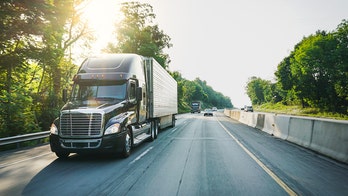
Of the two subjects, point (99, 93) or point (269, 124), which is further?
point (269, 124)

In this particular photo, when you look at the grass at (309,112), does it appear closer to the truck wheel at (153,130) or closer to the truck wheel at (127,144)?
the truck wheel at (153,130)

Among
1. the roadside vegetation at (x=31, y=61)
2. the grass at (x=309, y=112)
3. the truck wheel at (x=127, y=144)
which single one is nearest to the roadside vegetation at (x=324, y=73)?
the grass at (x=309, y=112)

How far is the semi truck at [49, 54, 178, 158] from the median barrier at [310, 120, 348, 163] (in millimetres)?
6454

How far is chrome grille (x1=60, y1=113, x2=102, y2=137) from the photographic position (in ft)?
26.4

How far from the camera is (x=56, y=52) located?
15.5 meters

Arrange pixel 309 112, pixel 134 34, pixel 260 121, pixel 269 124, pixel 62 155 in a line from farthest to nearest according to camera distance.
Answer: pixel 309 112, pixel 134 34, pixel 260 121, pixel 269 124, pixel 62 155

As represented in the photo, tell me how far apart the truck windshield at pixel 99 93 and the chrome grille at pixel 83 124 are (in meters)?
1.12

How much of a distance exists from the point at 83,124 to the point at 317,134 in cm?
822

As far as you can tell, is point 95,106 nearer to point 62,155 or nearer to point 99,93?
point 99,93

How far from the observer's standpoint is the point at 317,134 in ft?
33.6

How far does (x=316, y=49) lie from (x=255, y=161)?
55.7 m

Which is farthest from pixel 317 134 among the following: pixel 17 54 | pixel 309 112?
pixel 309 112

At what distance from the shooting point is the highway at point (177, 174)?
5320 millimetres

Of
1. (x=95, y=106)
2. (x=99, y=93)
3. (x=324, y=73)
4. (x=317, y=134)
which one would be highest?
(x=324, y=73)
